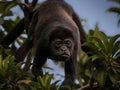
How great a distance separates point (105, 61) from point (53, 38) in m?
1.52

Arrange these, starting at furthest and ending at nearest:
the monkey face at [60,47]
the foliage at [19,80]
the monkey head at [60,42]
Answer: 1. the monkey head at [60,42]
2. the monkey face at [60,47]
3. the foliage at [19,80]

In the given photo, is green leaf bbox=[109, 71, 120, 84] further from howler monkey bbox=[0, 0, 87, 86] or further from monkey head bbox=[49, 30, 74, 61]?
monkey head bbox=[49, 30, 74, 61]

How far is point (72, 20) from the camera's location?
7680 mm

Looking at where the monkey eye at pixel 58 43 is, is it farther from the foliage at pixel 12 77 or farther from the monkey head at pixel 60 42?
the foliage at pixel 12 77

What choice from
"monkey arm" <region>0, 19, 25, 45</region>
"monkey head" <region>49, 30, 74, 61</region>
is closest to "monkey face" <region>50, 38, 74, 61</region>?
"monkey head" <region>49, 30, 74, 61</region>

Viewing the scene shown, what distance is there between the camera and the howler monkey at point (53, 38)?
22.3 ft

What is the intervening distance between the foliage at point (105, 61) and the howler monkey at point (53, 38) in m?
0.82

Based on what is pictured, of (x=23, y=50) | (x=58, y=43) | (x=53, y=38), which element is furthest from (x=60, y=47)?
(x=23, y=50)

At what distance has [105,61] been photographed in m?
5.76

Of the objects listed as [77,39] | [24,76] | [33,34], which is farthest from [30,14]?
[24,76]

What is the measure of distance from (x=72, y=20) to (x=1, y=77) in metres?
2.57

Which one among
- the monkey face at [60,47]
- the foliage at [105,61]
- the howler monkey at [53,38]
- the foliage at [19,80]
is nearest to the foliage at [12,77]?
the foliage at [19,80]

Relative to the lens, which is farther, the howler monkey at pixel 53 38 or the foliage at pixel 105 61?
the howler monkey at pixel 53 38

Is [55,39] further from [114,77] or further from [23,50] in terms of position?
[114,77]
